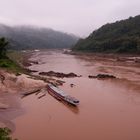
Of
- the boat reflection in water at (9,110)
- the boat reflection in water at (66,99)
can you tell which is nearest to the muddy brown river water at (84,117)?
the boat reflection in water at (66,99)

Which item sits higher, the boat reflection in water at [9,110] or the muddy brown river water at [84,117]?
the boat reflection in water at [9,110]

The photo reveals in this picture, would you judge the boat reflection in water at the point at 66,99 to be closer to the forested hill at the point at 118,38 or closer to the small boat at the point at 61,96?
the small boat at the point at 61,96

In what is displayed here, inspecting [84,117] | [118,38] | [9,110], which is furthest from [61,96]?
[118,38]

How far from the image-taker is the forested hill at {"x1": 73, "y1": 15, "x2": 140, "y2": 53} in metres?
115

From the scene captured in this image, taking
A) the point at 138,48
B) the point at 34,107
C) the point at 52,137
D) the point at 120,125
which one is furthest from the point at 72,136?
the point at 138,48

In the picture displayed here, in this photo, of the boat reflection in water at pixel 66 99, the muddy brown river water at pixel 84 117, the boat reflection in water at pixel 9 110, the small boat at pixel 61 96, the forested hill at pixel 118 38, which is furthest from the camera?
the forested hill at pixel 118 38

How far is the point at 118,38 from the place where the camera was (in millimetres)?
132000

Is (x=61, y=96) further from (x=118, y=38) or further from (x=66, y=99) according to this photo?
(x=118, y=38)

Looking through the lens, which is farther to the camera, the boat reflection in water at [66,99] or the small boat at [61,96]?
the small boat at [61,96]

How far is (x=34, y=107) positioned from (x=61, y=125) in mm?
6647

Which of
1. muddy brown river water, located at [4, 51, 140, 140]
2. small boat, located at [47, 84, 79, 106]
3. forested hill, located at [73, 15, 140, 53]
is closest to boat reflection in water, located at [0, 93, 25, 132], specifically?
muddy brown river water, located at [4, 51, 140, 140]

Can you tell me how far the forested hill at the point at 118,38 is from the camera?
378 ft

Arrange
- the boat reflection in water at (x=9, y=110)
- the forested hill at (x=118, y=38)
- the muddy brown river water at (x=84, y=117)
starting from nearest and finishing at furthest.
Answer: the muddy brown river water at (x=84, y=117) → the boat reflection in water at (x=9, y=110) → the forested hill at (x=118, y=38)

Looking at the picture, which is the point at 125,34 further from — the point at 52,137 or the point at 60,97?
the point at 52,137
